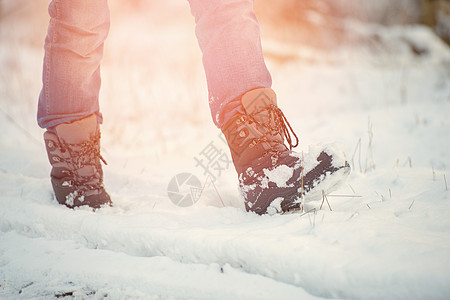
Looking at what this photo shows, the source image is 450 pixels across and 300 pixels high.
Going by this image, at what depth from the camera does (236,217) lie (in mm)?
1082

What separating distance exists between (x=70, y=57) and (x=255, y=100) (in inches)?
26.7

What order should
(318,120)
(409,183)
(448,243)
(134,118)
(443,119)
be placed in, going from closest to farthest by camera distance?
(448,243), (409,183), (443,119), (318,120), (134,118)

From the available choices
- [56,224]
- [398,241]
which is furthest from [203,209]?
[398,241]

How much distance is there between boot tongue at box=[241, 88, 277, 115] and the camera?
1.07 m

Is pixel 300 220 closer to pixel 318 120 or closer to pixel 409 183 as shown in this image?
pixel 409 183

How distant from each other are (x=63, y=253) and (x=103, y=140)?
1.86 metres

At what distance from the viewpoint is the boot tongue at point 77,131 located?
1172 mm

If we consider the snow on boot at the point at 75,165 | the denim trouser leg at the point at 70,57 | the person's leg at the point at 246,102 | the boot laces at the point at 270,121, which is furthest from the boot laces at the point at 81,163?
the boot laces at the point at 270,121

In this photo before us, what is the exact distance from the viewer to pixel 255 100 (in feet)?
3.51
